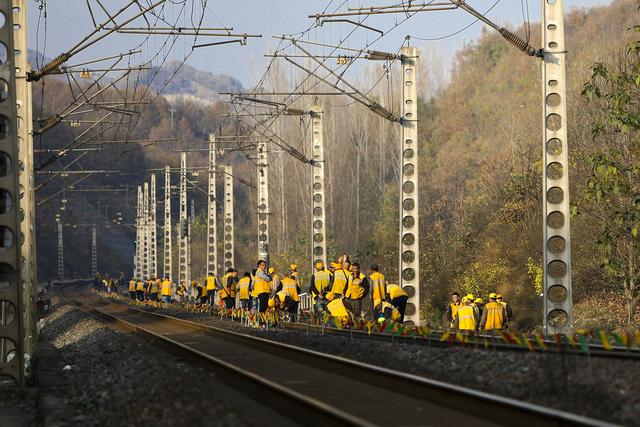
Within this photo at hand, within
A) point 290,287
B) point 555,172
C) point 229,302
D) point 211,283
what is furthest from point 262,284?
point 211,283

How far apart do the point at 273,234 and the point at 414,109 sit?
76.2 metres

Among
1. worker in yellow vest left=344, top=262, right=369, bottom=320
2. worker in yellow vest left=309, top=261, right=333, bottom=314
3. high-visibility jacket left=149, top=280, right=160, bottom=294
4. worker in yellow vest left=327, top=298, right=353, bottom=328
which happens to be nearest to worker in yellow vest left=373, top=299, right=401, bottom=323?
worker in yellow vest left=344, top=262, right=369, bottom=320

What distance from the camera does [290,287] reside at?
34500mm

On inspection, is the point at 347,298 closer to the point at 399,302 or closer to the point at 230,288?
the point at 399,302

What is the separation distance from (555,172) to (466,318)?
4369mm

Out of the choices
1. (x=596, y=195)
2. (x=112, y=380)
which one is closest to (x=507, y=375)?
(x=112, y=380)

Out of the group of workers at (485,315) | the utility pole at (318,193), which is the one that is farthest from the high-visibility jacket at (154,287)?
the group of workers at (485,315)

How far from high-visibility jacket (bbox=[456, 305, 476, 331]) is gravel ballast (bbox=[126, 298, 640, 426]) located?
5.69 m

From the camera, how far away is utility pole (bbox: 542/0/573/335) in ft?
88.6

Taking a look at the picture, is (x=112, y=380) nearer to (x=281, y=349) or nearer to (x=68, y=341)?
(x=281, y=349)

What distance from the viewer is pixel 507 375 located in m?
16.5

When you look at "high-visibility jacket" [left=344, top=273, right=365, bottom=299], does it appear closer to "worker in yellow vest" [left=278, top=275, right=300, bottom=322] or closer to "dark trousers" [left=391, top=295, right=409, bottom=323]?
"dark trousers" [left=391, top=295, right=409, bottom=323]

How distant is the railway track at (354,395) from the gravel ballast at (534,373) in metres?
0.72

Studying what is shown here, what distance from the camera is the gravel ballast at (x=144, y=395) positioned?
14.0 meters
